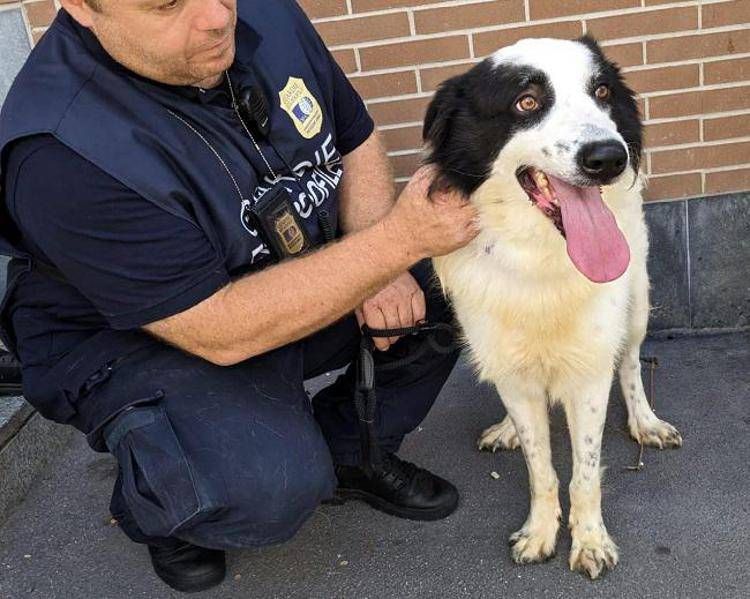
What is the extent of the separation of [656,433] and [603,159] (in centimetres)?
129

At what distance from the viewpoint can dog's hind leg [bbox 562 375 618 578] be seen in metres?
2.23

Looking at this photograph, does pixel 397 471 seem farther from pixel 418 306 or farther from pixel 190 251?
pixel 190 251

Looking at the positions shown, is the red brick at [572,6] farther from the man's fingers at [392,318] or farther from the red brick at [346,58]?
the man's fingers at [392,318]

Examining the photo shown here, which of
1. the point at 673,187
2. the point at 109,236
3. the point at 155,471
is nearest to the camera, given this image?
the point at 109,236

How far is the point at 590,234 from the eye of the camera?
74.2 inches

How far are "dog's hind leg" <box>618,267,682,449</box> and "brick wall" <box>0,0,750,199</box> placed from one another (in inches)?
29.6

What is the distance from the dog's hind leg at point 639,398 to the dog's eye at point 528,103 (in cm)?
93

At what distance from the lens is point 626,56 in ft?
9.99

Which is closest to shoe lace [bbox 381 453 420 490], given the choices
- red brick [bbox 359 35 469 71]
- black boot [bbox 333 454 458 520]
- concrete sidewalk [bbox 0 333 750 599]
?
black boot [bbox 333 454 458 520]

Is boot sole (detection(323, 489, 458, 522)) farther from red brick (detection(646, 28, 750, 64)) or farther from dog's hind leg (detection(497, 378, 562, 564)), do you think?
red brick (detection(646, 28, 750, 64))

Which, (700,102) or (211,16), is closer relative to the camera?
(211,16)

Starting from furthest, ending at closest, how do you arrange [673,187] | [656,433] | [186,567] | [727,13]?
[673,187], [727,13], [656,433], [186,567]

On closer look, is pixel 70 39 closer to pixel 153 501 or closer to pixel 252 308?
pixel 252 308

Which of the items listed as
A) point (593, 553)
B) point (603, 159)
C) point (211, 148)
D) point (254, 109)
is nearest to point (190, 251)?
point (211, 148)
